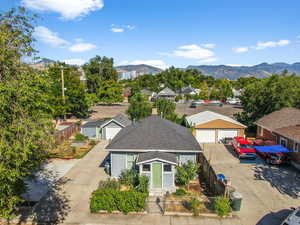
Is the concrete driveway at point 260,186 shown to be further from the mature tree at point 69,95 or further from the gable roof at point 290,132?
the mature tree at point 69,95

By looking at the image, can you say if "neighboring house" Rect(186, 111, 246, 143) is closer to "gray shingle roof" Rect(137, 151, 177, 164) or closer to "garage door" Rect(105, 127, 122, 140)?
"garage door" Rect(105, 127, 122, 140)

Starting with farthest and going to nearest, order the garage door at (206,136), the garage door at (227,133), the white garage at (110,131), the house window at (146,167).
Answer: the white garage at (110,131), the garage door at (206,136), the garage door at (227,133), the house window at (146,167)

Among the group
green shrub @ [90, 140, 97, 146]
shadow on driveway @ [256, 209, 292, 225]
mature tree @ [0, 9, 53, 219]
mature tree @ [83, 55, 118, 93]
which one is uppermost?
mature tree @ [83, 55, 118, 93]

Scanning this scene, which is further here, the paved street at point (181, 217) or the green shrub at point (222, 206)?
the green shrub at point (222, 206)

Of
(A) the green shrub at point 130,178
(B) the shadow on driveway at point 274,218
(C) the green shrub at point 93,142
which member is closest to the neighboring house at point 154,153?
(A) the green shrub at point 130,178

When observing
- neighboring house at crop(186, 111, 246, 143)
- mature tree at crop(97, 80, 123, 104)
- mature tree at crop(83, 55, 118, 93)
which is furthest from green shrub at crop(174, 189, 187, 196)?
mature tree at crop(83, 55, 118, 93)

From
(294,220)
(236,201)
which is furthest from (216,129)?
(294,220)

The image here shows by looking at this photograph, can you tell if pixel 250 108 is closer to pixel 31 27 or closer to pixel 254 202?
pixel 254 202
